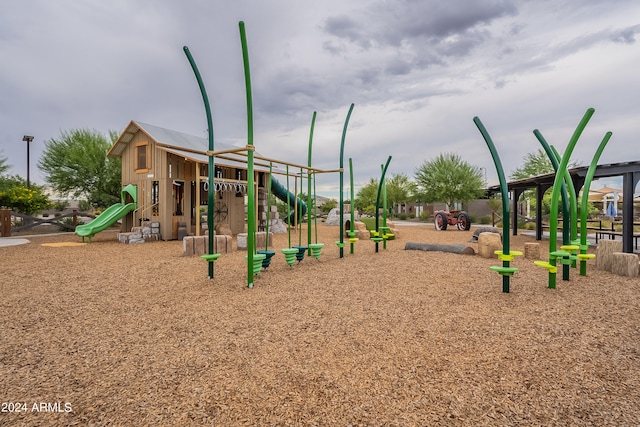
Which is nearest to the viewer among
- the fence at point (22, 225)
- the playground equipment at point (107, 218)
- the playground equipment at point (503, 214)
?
the playground equipment at point (503, 214)

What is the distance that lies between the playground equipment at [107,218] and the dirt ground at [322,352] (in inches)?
299

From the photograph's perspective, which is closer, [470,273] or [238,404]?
[238,404]

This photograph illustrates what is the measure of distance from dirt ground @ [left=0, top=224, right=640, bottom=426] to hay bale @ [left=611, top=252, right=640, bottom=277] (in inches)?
24.9

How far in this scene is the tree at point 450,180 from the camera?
1103 inches

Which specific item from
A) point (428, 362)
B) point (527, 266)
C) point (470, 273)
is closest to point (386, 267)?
point (470, 273)

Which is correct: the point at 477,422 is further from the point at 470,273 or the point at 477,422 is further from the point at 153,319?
the point at 470,273

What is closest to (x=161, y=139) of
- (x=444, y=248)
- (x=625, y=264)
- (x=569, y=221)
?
(x=444, y=248)

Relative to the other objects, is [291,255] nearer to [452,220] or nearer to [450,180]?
[452,220]

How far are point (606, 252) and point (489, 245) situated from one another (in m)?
2.36

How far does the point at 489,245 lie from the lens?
878 cm

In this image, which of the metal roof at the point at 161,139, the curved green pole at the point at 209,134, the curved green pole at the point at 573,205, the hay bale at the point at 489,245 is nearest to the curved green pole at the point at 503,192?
the curved green pole at the point at 573,205

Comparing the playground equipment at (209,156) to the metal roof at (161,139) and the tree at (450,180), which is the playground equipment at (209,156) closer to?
the metal roof at (161,139)

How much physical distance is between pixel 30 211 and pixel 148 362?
829 inches

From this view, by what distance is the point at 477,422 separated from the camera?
2.20 metres
